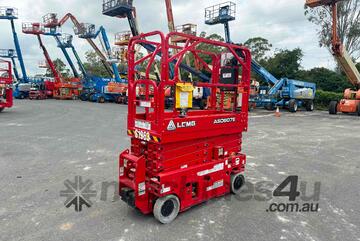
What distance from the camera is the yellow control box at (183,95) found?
3744mm

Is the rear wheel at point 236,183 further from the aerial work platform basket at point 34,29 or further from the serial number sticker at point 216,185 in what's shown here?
the aerial work platform basket at point 34,29

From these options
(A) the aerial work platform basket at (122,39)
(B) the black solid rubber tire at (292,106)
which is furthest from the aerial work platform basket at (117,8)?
(B) the black solid rubber tire at (292,106)

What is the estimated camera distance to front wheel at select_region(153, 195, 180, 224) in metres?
3.63

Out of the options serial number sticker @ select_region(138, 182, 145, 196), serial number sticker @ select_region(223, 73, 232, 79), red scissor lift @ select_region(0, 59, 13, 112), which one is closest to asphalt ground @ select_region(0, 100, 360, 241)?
serial number sticker @ select_region(138, 182, 145, 196)

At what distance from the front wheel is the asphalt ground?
0.09m

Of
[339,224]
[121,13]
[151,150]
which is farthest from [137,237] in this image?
[121,13]

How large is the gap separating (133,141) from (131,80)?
0.94 metres

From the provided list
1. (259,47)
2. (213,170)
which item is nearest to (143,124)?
(213,170)

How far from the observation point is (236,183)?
15.9 feet

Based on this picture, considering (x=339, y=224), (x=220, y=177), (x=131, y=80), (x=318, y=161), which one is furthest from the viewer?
(x=318, y=161)

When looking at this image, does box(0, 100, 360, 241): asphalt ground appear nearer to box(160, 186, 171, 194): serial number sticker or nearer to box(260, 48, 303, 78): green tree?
box(160, 186, 171, 194): serial number sticker

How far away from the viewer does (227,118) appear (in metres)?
4.48

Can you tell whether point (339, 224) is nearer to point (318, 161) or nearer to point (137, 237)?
point (137, 237)

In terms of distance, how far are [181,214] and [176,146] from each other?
102cm
